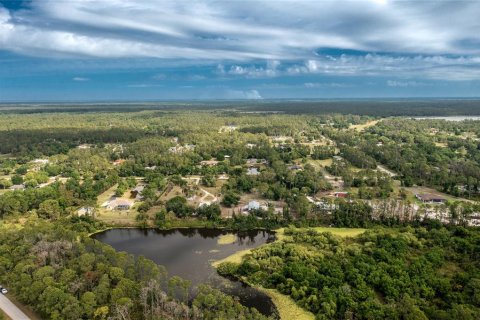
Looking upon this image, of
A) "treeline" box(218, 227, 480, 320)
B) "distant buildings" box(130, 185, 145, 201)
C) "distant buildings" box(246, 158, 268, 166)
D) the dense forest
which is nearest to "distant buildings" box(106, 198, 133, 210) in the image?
the dense forest

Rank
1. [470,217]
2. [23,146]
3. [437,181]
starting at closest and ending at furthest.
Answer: [470,217]
[437,181]
[23,146]

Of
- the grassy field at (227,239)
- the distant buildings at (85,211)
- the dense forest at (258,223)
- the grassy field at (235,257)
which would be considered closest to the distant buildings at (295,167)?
the dense forest at (258,223)

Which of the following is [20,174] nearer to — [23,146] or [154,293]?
[23,146]

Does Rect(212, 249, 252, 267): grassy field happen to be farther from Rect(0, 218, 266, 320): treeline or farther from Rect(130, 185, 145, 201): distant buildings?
Rect(130, 185, 145, 201): distant buildings

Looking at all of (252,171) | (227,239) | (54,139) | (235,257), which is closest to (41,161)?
(54,139)

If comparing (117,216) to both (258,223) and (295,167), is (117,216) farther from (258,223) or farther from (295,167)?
(295,167)

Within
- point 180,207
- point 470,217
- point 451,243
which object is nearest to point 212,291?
point 180,207
